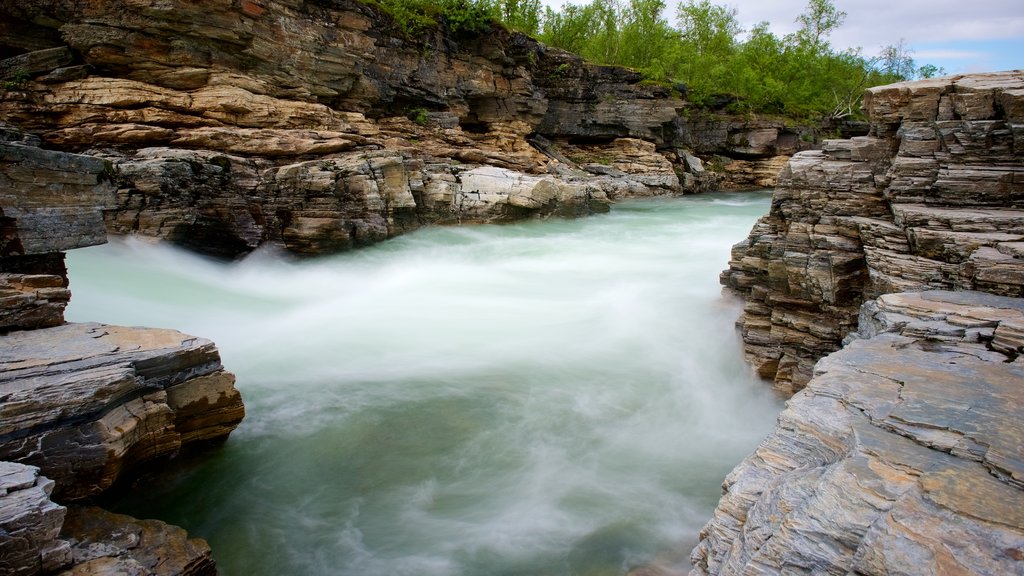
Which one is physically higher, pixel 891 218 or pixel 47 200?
pixel 47 200

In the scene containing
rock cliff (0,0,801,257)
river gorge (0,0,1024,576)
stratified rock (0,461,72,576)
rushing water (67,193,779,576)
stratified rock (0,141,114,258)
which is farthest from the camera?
rock cliff (0,0,801,257)

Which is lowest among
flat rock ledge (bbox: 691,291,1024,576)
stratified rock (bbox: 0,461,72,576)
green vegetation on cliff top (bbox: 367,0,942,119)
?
stratified rock (bbox: 0,461,72,576)

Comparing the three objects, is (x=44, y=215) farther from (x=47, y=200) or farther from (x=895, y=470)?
(x=895, y=470)

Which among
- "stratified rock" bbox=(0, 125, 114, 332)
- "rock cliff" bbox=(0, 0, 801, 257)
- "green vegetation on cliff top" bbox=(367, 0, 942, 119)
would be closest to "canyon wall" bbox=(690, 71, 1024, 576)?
"stratified rock" bbox=(0, 125, 114, 332)

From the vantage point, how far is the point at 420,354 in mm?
9234

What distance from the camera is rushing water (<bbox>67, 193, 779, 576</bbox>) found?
5316 mm

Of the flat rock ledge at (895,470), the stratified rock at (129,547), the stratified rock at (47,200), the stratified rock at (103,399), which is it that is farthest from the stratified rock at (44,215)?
the flat rock ledge at (895,470)

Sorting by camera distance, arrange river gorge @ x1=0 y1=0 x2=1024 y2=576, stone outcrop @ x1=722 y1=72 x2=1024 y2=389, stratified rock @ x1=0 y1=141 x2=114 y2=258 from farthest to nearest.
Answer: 1. stratified rock @ x1=0 y1=141 x2=114 y2=258
2. stone outcrop @ x1=722 y1=72 x2=1024 y2=389
3. river gorge @ x1=0 y1=0 x2=1024 y2=576

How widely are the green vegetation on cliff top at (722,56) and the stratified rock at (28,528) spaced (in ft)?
112

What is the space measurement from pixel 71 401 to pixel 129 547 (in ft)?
4.08

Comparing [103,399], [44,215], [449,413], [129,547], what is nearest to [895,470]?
[129,547]

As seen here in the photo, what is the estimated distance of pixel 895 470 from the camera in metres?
2.76

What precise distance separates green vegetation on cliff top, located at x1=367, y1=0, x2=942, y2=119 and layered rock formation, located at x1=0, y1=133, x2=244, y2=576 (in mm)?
30497

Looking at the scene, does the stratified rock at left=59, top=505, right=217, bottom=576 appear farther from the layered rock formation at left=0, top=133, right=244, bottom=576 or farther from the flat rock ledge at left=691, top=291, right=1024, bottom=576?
the flat rock ledge at left=691, top=291, right=1024, bottom=576
